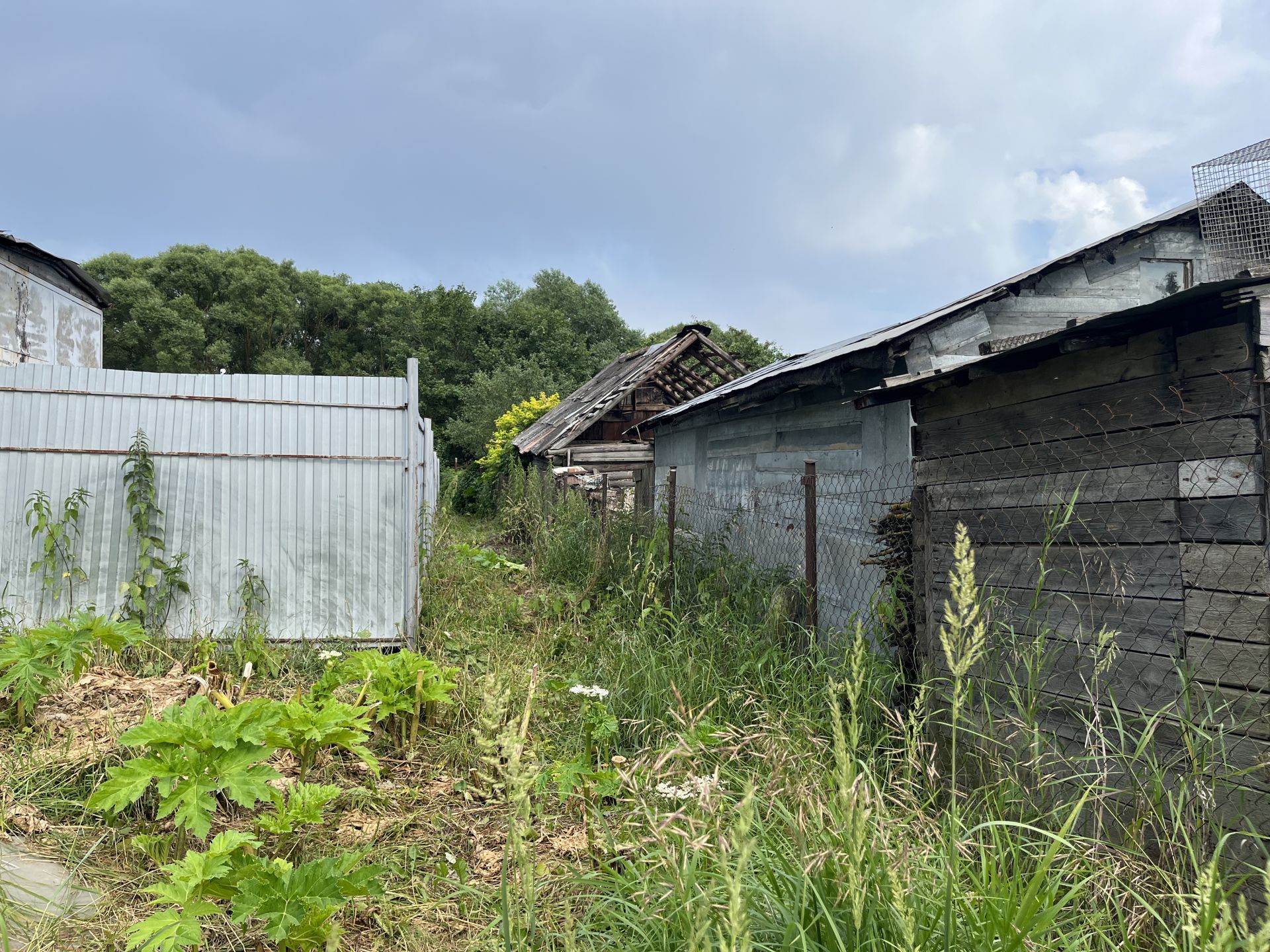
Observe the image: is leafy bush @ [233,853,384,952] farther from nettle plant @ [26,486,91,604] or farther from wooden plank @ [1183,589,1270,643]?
nettle plant @ [26,486,91,604]

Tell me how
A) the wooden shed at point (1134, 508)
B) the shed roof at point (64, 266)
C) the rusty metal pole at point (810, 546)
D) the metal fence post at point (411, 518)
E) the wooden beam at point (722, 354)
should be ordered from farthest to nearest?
1. the wooden beam at point (722, 354)
2. the shed roof at point (64, 266)
3. the metal fence post at point (411, 518)
4. the rusty metal pole at point (810, 546)
5. the wooden shed at point (1134, 508)

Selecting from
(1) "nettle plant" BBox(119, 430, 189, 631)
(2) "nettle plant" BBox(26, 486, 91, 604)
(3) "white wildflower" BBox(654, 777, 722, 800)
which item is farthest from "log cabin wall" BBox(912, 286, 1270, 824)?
(2) "nettle plant" BBox(26, 486, 91, 604)

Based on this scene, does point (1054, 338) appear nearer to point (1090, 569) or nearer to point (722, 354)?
point (1090, 569)

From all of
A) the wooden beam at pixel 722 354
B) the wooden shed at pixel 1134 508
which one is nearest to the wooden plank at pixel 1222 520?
the wooden shed at pixel 1134 508

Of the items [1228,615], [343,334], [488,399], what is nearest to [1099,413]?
[1228,615]

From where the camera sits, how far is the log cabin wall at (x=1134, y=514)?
221 centimetres

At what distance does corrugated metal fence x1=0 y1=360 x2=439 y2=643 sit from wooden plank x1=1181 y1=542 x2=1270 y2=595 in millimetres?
5102

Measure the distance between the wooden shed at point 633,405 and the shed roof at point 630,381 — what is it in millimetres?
16

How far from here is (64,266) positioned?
10.8 meters

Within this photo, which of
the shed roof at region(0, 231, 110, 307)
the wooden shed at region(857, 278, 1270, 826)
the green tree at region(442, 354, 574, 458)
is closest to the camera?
the wooden shed at region(857, 278, 1270, 826)

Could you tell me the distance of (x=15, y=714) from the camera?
406cm

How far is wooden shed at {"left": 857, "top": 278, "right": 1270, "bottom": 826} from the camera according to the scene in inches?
87.1

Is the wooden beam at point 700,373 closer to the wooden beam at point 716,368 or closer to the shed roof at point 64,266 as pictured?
the wooden beam at point 716,368

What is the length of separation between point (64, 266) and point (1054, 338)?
12.9 m
